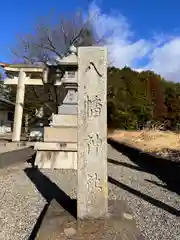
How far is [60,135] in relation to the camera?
884 cm

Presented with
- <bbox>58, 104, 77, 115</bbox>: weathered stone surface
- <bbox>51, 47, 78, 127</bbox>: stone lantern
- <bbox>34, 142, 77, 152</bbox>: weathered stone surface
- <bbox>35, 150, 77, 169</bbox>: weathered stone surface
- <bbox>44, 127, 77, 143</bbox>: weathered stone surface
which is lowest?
<bbox>35, 150, 77, 169</bbox>: weathered stone surface

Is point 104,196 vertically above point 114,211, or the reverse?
point 104,196

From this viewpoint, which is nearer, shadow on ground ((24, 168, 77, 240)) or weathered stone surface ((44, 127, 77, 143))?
shadow on ground ((24, 168, 77, 240))

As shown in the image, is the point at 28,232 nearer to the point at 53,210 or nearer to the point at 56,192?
the point at 53,210

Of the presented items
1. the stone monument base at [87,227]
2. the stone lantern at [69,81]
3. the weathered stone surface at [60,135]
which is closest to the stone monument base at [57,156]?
the weathered stone surface at [60,135]

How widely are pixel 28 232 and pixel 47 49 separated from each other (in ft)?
82.3

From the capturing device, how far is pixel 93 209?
12.4ft

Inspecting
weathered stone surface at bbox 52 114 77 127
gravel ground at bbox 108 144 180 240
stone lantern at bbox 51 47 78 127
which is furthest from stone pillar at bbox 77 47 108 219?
stone lantern at bbox 51 47 78 127

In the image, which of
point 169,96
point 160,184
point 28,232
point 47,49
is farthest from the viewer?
point 169,96

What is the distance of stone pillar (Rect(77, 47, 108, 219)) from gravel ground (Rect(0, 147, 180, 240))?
71 cm

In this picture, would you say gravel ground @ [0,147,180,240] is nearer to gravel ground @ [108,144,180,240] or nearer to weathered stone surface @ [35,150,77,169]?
gravel ground @ [108,144,180,240]

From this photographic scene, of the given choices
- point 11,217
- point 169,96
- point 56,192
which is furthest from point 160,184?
point 169,96

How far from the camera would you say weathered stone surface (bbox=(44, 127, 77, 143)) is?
8781mm

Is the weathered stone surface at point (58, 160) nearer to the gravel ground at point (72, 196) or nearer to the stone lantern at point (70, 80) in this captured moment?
the gravel ground at point (72, 196)
